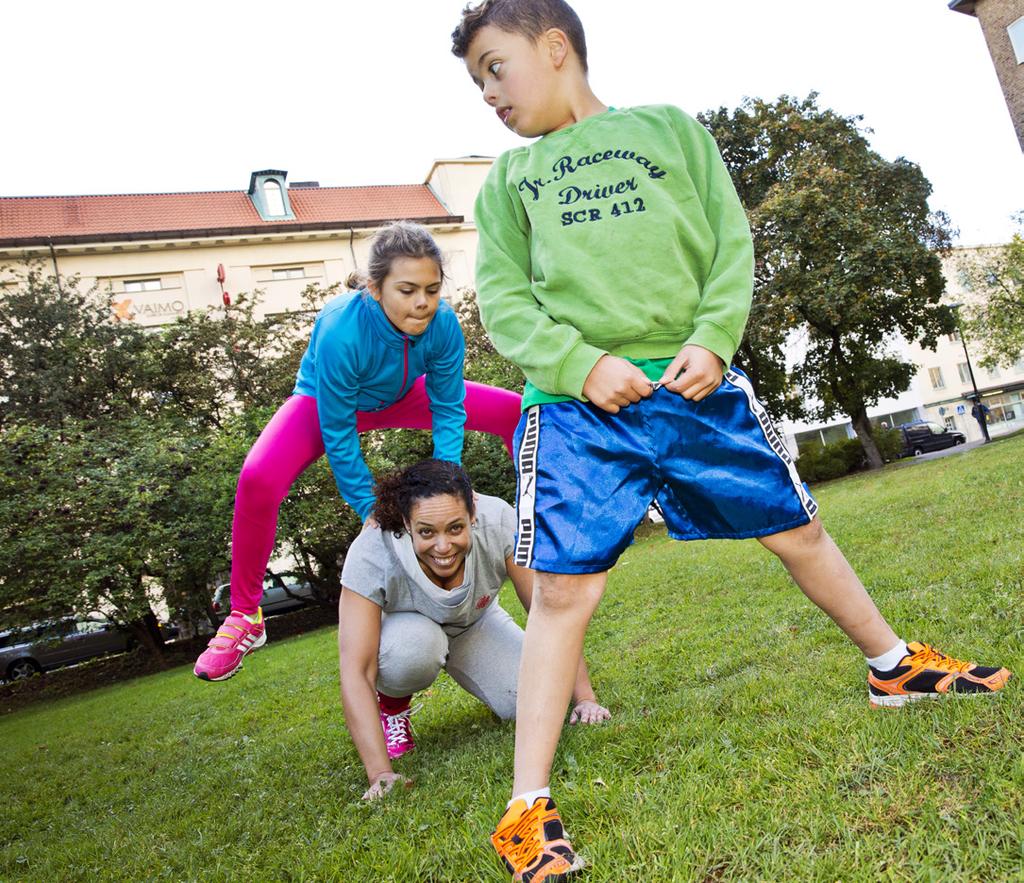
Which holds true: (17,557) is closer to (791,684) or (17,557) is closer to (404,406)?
(404,406)

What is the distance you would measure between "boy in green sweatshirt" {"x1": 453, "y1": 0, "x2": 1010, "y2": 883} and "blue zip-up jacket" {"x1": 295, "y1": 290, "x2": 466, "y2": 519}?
3.39 feet

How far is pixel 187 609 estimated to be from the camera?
55.3 ft

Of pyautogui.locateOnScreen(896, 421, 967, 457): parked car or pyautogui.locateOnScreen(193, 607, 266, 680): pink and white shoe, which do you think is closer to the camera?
pyautogui.locateOnScreen(193, 607, 266, 680): pink and white shoe

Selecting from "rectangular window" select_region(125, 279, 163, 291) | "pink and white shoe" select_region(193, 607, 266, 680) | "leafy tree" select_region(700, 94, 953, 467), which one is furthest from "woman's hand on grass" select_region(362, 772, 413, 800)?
"rectangular window" select_region(125, 279, 163, 291)

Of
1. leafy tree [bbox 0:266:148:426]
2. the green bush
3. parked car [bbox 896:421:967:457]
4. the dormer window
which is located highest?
the dormer window

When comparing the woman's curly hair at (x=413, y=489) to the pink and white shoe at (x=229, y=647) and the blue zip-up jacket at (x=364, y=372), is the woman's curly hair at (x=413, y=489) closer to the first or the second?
the blue zip-up jacket at (x=364, y=372)

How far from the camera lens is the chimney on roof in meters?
32.2

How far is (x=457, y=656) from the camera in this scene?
367cm

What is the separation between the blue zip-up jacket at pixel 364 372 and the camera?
10.8 ft

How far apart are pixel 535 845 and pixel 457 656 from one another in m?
1.90

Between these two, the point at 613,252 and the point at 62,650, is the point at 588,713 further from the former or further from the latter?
the point at 62,650

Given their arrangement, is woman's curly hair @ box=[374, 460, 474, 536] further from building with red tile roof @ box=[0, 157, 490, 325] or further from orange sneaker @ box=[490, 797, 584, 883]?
building with red tile roof @ box=[0, 157, 490, 325]

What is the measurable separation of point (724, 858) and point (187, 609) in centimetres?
1724

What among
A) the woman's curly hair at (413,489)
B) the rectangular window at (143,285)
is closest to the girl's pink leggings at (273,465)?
the woman's curly hair at (413,489)
